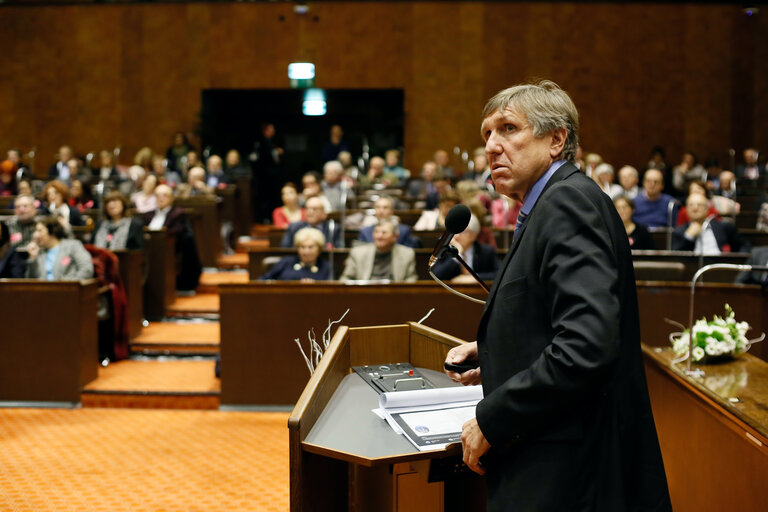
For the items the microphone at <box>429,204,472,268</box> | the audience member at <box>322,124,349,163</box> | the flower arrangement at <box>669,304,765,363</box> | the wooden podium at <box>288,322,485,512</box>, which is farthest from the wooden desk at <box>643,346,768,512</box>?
the audience member at <box>322,124,349,163</box>

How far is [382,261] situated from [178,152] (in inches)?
273

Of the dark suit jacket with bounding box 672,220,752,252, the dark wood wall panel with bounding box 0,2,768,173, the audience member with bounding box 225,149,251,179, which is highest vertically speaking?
the dark wood wall panel with bounding box 0,2,768,173

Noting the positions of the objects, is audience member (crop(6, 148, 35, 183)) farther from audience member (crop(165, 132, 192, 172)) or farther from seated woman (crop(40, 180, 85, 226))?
seated woman (crop(40, 180, 85, 226))

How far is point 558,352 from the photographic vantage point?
1221 mm

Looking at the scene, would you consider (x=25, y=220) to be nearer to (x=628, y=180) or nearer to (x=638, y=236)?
(x=638, y=236)

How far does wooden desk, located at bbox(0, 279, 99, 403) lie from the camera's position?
4.74 m

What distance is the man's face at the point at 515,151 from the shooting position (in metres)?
1.39

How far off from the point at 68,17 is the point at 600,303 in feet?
40.9

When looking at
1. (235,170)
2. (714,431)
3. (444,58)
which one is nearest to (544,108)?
(714,431)

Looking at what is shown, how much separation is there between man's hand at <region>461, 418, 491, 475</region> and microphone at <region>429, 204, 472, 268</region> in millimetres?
351

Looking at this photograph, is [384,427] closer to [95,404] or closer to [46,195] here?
[95,404]

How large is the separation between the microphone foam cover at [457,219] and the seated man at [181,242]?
5.78m

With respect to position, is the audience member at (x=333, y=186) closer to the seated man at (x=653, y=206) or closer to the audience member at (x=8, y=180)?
the seated man at (x=653, y=206)

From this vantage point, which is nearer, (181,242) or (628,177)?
(181,242)
